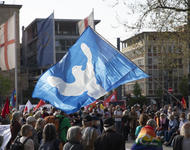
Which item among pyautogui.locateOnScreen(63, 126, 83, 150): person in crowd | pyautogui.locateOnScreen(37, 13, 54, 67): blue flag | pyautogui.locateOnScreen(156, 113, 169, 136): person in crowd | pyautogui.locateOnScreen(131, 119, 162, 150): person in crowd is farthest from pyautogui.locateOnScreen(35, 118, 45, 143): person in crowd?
pyautogui.locateOnScreen(37, 13, 54, 67): blue flag

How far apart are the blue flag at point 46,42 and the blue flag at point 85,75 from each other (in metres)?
20.8

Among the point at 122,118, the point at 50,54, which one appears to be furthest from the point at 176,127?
the point at 50,54

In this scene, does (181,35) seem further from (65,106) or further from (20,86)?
(20,86)

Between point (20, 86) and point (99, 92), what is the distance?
71.1 m

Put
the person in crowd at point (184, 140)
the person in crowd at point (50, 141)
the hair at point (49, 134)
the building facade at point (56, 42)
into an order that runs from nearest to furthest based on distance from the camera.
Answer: the person in crowd at point (50, 141), the hair at point (49, 134), the person in crowd at point (184, 140), the building facade at point (56, 42)

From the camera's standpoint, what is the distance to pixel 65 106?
890cm

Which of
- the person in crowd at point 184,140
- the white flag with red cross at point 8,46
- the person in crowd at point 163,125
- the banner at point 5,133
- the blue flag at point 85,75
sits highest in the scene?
the white flag with red cross at point 8,46

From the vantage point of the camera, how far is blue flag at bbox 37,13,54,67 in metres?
30.8

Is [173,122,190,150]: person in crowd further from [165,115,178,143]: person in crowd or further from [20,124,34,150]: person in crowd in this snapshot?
[165,115,178,143]: person in crowd

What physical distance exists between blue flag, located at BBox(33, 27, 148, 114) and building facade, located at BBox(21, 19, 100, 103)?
74133 mm

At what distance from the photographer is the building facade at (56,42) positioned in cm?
8619

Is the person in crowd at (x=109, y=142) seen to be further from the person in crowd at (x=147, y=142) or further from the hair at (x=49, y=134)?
the hair at (x=49, y=134)

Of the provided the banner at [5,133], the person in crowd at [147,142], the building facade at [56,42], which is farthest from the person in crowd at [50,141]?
the building facade at [56,42]

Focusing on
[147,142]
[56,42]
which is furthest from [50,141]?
[56,42]
